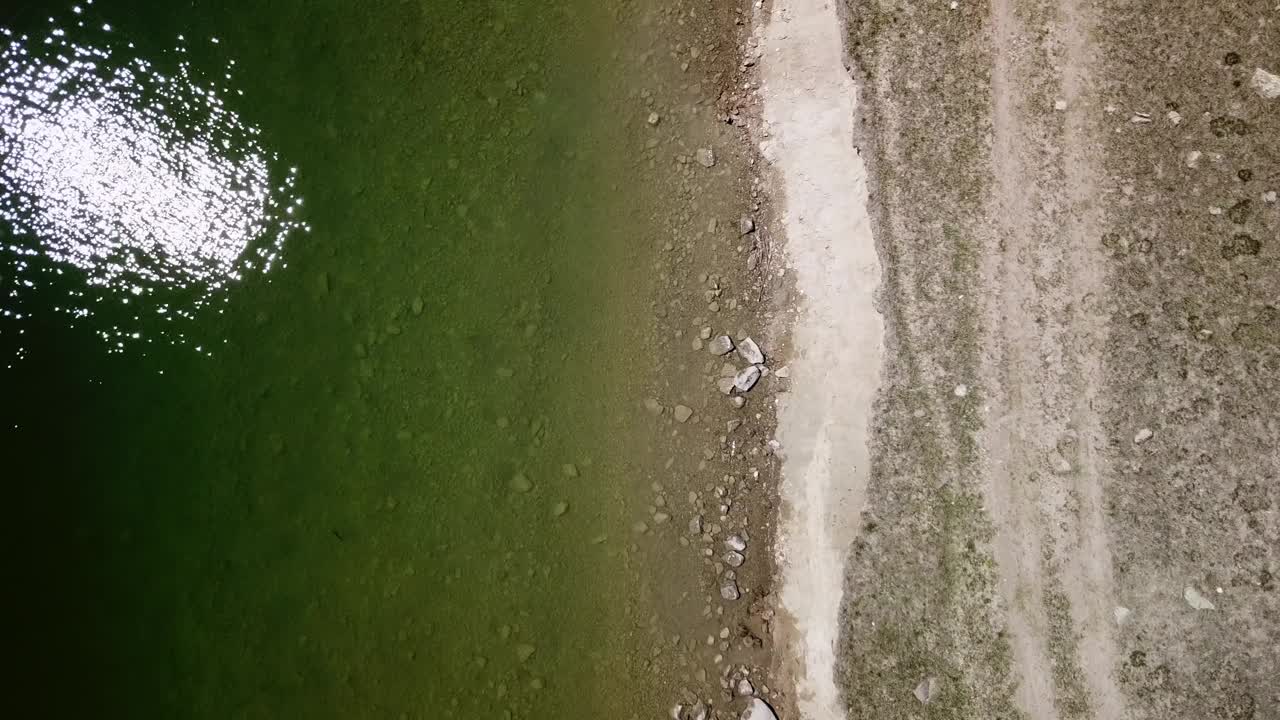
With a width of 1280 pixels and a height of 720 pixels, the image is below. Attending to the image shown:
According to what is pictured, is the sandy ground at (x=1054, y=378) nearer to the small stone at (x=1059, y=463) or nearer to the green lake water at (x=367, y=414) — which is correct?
the small stone at (x=1059, y=463)

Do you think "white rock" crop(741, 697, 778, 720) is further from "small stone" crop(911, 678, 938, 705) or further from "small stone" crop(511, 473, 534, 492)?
"small stone" crop(511, 473, 534, 492)

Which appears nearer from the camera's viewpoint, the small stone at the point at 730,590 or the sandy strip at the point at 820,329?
the sandy strip at the point at 820,329

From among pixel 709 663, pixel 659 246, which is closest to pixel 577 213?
pixel 659 246

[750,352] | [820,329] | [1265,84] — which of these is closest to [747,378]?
[750,352]

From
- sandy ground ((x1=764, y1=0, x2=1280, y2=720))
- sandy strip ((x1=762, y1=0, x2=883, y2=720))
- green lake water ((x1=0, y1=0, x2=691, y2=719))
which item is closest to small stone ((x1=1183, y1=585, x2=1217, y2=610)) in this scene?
sandy ground ((x1=764, y1=0, x2=1280, y2=720))

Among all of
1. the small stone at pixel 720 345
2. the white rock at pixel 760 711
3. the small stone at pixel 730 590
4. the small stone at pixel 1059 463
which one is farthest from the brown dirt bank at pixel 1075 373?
the small stone at pixel 720 345

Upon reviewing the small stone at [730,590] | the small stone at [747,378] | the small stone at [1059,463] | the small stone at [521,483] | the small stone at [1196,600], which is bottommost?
the small stone at [1196,600]

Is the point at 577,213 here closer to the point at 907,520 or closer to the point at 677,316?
the point at 677,316
